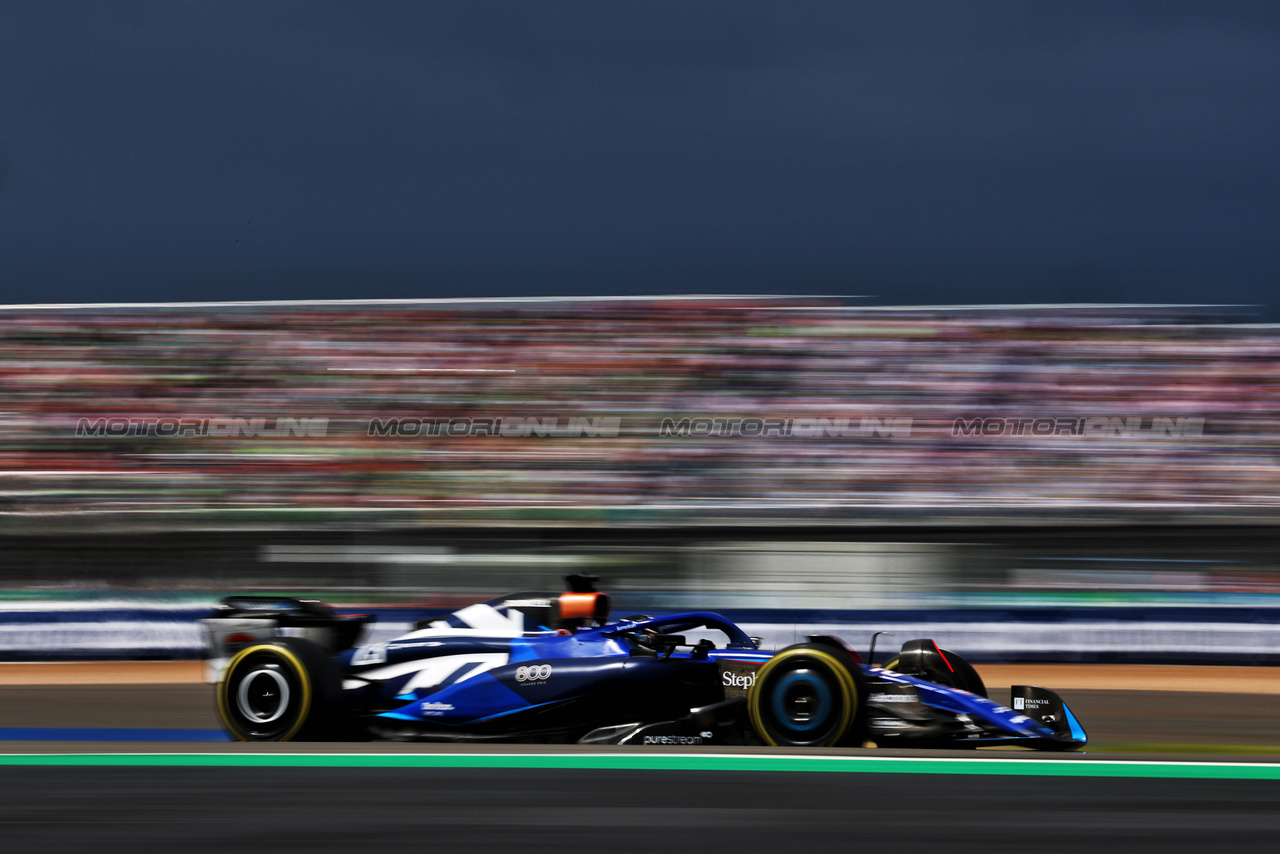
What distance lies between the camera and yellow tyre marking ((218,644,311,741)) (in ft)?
18.3

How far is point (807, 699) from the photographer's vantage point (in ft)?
17.4

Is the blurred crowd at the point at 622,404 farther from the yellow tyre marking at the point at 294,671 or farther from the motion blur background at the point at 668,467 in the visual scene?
the yellow tyre marking at the point at 294,671

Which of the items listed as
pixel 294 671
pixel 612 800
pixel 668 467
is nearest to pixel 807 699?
pixel 612 800

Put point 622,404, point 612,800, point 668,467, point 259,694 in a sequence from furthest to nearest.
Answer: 1. point 622,404
2. point 668,467
3. point 259,694
4. point 612,800

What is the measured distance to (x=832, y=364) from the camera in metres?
13.7

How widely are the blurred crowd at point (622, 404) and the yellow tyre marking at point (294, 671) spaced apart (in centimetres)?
593

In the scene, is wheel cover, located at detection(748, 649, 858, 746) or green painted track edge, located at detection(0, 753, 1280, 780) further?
wheel cover, located at detection(748, 649, 858, 746)

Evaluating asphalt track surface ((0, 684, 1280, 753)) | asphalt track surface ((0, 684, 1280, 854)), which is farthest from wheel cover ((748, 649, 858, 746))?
asphalt track surface ((0, 684, 1280, 753))

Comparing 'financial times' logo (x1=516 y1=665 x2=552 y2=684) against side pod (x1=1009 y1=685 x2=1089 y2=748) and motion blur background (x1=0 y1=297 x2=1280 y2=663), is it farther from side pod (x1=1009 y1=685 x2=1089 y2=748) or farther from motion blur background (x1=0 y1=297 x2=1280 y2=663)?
motion blur background (x1=0 y1=297 x2=1280 y2=663)

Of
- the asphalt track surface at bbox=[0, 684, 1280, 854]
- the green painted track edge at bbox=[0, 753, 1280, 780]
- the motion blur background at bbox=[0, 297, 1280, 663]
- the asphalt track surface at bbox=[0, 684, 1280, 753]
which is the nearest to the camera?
the asphalt track surface at bbox=[0, 684, 1280, 854]

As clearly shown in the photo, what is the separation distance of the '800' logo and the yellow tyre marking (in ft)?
2.86

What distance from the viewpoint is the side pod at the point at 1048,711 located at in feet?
18.2

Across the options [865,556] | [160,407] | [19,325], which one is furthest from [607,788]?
[19,325]

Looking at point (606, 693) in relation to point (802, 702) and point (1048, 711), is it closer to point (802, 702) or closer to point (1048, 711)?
point (802, 702)
